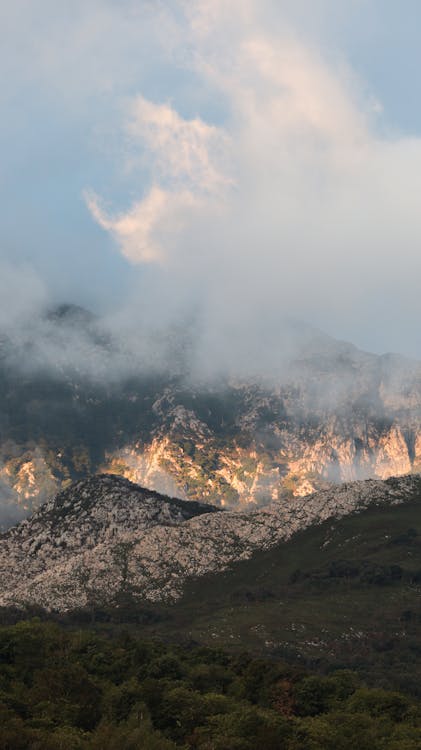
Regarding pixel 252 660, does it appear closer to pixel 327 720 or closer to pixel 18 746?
pixel 327 720

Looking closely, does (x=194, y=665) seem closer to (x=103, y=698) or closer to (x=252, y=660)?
(x=252, y=660)

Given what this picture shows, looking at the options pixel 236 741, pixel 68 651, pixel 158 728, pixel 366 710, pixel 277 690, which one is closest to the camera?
pixel 236 741

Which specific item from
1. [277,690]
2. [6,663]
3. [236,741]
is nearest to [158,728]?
[236,741]

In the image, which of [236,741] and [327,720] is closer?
[236,741]

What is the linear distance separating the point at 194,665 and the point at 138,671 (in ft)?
64.8

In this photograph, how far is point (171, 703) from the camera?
424ft

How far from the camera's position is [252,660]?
172875mm

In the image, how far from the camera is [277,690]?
152625 mm

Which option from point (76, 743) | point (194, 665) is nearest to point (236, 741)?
point (76, 743)

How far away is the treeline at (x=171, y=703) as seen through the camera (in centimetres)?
10338

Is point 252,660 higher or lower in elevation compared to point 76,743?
higher

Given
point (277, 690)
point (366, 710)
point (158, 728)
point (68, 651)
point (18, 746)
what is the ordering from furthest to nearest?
1. point (68, 651)
2. point (277, 690)
3. point (366, 710)
4. point (158, 728)
5. point (18, 746)

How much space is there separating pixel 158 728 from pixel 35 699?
1996cm

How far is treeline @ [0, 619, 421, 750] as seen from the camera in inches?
4070
